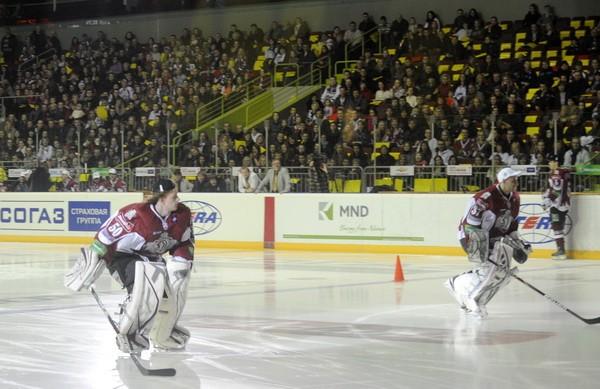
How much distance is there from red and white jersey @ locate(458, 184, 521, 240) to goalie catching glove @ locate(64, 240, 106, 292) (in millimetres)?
4186

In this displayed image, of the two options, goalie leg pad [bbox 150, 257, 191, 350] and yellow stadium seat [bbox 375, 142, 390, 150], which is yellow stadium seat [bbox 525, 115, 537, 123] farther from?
goalie leg pad [bbox 150, 257, 191, 350]

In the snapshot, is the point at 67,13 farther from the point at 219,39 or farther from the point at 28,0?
the point at 219,39

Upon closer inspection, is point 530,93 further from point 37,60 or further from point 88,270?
point 37,60

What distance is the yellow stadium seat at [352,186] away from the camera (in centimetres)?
2175

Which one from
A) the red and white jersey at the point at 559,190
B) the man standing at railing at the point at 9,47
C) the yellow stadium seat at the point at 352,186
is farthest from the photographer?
the man standing at railing at the point at 9,47

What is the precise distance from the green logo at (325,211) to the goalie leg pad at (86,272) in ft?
44.1

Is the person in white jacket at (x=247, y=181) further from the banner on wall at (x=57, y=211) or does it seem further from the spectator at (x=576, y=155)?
the spectator at (x=576, y=155)

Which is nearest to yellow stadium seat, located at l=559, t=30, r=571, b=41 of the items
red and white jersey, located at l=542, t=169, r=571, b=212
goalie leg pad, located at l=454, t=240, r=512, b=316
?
red and white jersey, located at l=542, t=169, r=571, b=212

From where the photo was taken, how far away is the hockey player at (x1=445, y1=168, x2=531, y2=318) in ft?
35.3

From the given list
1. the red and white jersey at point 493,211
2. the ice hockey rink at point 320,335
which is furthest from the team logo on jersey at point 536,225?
the red and white jersey at point 493,211

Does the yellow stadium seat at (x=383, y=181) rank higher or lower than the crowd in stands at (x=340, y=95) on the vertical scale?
lower

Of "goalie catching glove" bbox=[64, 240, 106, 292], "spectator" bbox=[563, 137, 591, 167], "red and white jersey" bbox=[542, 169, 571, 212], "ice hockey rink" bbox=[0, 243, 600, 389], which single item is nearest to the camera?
"ice hockey rink" bbox=[0, 243, 600, 389]

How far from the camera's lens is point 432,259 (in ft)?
63.2

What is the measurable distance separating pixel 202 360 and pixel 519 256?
4.13 m
